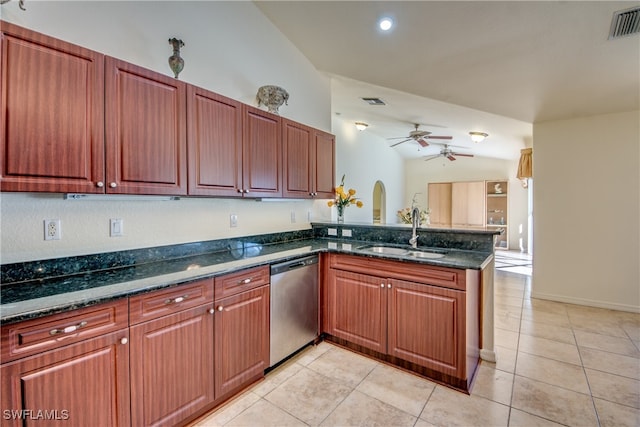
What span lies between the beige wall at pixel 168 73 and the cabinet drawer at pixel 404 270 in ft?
3.05

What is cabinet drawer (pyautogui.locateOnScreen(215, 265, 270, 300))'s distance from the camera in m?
1.88

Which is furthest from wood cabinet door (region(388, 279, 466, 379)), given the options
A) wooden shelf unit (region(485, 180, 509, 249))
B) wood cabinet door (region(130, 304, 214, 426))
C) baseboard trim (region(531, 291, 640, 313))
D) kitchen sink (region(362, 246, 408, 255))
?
wooden shelf unit (region(485, 180, 509, 249))

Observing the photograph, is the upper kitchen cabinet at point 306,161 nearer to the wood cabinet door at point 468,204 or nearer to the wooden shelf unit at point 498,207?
the wood cabinet door at point 468,204

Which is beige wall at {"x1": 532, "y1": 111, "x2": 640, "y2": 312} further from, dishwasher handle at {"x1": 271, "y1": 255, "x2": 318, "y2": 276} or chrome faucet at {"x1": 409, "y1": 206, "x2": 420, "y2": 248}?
dishwasher handle at {"x1": 271, "y1": 255, "x2": 318, "y2": 276}

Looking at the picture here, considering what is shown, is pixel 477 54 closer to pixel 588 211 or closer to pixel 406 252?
pixel 406 252

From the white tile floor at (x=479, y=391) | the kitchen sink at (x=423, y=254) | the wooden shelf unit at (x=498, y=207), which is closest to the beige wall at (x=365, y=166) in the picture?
the kitchen sink at (x=423, y=254)

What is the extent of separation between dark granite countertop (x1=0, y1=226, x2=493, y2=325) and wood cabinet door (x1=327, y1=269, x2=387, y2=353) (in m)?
0.25

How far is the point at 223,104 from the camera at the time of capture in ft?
7.30

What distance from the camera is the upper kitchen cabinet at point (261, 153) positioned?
2.42 m

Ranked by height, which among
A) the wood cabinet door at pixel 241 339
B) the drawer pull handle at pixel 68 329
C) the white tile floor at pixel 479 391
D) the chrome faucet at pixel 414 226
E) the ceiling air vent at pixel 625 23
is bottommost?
the white tile floor at pixel 479 391

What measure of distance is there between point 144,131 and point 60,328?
3.65 feet

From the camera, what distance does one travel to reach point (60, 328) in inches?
48.6

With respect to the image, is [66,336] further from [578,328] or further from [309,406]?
[578,328]

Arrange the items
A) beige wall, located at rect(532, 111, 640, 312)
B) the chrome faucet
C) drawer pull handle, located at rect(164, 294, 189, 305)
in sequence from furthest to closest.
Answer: beige wall, located at rect(532, 111, 640, 312) < the chrome faucet < drawer pull handle, located at rect(164, 294, 189, 305)
